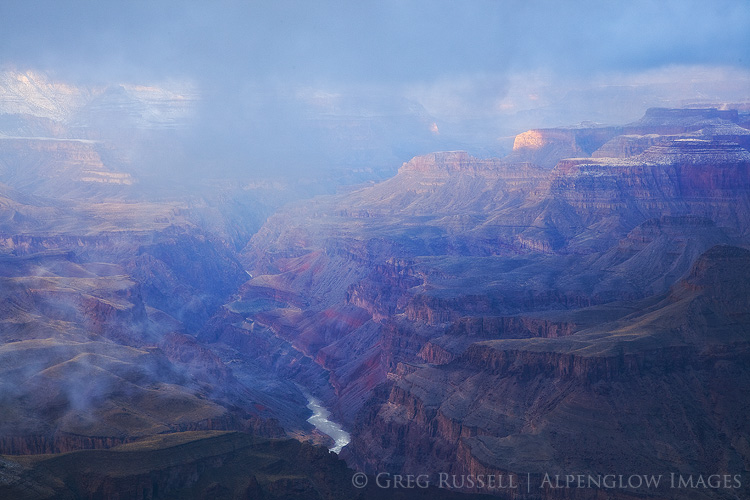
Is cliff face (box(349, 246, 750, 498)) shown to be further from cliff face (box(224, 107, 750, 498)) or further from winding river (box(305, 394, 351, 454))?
winding river (box(305, 394, 351, 454))

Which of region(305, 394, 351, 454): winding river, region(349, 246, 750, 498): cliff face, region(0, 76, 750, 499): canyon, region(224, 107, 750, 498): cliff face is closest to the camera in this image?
region(0, 76, 750, 499): canyon

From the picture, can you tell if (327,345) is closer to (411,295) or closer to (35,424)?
(411,295)

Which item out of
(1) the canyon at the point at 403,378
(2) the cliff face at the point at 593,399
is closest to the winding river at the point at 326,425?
(1) the canyon at the point at 403,378

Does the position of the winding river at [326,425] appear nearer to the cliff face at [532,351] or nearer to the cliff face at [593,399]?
the cliff face at [532,351]

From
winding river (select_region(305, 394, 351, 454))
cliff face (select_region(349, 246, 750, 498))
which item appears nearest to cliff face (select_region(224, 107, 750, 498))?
cliff face (select_region(349, 246, 750, 498))

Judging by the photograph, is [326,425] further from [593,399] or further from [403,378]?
[593,399]

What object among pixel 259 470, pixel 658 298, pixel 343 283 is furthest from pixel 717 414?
pixel 343 283

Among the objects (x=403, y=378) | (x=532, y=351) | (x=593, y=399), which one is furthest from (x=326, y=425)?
(x=593, y=399)

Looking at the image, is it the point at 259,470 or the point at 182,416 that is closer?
→ the point at 259,470
